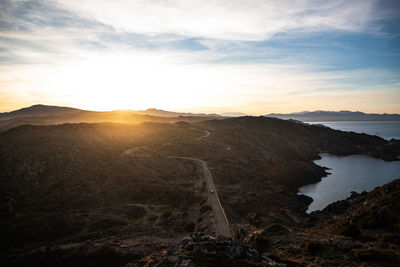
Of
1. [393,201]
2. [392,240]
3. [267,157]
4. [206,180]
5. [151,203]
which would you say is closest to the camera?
[392,240]

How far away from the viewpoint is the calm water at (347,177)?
73.7m

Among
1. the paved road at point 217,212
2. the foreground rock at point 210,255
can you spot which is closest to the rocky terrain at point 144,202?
the foreground rock at point 210,255

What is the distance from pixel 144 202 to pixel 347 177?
7882 cm

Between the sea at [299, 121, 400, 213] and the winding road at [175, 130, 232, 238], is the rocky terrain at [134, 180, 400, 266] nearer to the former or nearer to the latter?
the winding road at [175, 130, 232, 238]

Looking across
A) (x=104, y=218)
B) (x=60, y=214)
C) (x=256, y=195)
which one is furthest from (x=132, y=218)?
(x=256, y=195)

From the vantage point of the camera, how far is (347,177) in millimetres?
94312

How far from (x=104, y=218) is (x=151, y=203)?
39.2 ft

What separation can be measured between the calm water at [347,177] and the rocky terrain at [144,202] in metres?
4.24

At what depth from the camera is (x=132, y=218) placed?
169 ft

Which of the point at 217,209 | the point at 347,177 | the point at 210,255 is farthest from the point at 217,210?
the point at 347,177

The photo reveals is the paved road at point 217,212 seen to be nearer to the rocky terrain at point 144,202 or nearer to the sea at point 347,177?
the rocky terrain at point 144,202

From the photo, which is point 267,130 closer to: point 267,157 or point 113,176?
point 267,157

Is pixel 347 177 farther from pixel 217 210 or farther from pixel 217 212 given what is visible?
pixel 217 212

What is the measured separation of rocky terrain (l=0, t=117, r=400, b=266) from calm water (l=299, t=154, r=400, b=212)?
4237 millimetres
